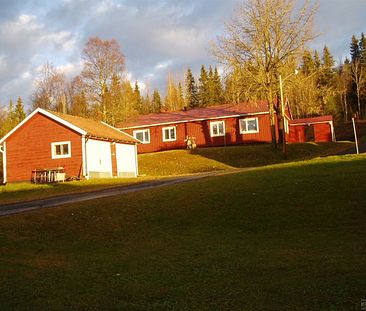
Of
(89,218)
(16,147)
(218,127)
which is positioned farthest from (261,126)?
(89,218)

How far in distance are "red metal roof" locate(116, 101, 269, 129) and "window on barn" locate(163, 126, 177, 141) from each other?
80 centimetres

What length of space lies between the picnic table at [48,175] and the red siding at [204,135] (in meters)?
21.2

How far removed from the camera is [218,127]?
4597 centimetres

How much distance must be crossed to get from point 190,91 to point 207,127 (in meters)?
50.2

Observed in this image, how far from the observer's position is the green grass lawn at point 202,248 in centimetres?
550

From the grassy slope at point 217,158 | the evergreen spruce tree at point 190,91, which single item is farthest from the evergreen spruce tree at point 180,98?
the grassy slope at point 217,158

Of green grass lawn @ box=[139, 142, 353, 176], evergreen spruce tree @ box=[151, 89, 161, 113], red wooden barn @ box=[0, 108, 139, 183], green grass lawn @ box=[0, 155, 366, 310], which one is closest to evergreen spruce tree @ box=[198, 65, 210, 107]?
evergreen spruce tree @ box=[151, 89, 161, 113]

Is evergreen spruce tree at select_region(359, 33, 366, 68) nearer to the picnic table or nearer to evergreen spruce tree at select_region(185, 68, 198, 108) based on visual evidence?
evergreen spruce tree at select_region(185, 68, 198, 108)

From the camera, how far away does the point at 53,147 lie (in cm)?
2830

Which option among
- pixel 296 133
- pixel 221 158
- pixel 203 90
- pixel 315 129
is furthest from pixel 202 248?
pixel 203 90

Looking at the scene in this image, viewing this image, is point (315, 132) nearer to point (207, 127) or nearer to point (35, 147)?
point (207, 127)

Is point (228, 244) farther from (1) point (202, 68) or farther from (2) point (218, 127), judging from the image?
(1) point (202, 68)

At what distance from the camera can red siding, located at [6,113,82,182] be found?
27.8m

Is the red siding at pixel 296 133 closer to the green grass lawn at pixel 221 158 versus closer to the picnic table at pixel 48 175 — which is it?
the green grass lawn at pixel 221 158
